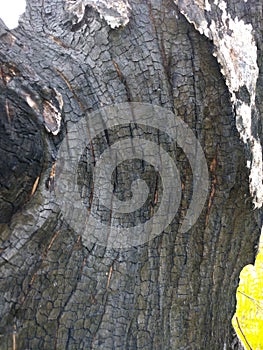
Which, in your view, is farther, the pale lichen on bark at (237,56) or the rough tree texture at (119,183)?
the pale lichen on bark at (237,56)

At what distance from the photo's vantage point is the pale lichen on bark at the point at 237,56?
2.81 feet

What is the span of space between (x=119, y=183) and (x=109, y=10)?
0.87ft

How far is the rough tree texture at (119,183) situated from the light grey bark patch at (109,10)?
1cm

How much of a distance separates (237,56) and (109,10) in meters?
0.22

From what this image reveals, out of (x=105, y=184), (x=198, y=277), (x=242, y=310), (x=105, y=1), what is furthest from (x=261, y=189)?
(x=242, y=310)

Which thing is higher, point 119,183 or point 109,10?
point 109,10

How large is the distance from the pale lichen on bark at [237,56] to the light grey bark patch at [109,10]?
0.09 metres

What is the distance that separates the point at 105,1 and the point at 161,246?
39 centimetres

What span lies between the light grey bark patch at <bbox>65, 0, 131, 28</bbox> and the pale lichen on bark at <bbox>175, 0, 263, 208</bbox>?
0.09 meters

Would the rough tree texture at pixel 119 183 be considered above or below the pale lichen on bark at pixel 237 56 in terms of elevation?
below

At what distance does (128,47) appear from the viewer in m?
0.85

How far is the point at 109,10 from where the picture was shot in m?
0.83

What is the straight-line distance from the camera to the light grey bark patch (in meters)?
0.82

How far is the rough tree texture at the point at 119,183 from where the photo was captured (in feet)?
2.40
